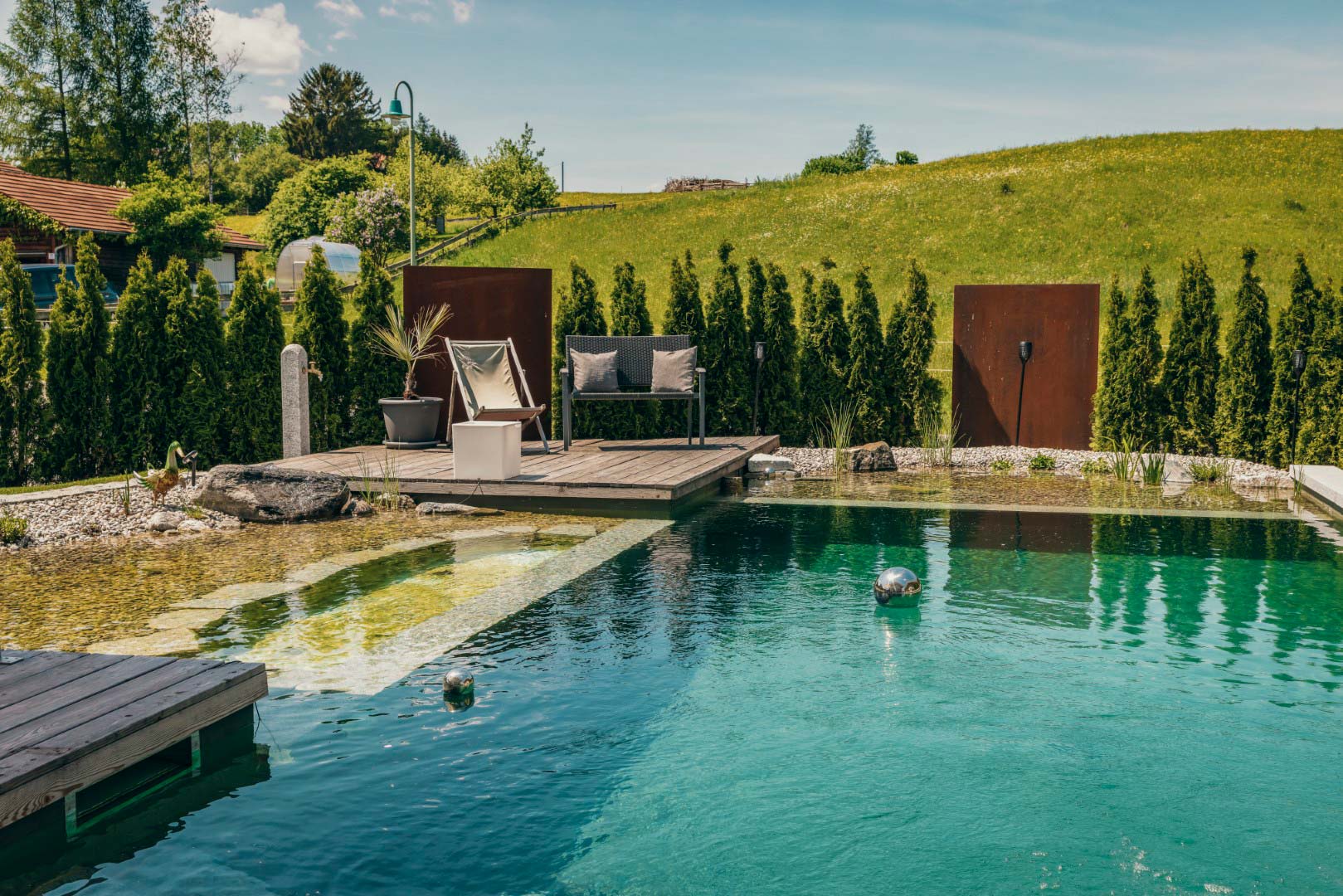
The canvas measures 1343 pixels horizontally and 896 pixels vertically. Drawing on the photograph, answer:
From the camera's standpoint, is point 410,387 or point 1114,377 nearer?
point 410,387

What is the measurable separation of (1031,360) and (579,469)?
17.3 feet

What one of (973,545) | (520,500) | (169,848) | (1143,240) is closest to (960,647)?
(973,545)

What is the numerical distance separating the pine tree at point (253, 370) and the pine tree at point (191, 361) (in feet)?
0.54

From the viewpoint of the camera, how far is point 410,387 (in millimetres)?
10062

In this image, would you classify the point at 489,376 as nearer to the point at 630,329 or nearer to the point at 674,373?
the point at 674,373

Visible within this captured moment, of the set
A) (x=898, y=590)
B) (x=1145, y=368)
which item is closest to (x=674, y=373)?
(x=1145, y=368)

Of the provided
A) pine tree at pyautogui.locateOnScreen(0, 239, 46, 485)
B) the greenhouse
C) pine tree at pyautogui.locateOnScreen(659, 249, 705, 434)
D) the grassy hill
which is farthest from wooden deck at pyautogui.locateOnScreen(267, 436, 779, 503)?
the greenhouse

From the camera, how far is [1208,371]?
34.5 ft

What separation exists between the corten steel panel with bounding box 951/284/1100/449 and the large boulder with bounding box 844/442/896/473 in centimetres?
155

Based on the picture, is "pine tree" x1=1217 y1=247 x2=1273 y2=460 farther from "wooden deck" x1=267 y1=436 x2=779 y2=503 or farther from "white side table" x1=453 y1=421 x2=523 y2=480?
"white side table" x1=453 y1=421 x2=523 y2=480

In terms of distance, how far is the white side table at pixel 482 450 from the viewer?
8078 millimetres

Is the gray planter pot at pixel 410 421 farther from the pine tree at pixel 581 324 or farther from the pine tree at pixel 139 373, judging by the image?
the pine tree at pixel 139 373

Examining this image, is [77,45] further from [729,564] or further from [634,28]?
[729,564]

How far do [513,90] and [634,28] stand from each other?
16.5 metres
